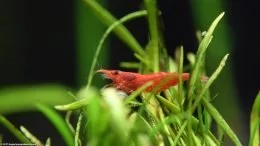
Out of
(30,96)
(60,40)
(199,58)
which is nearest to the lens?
(30,96)

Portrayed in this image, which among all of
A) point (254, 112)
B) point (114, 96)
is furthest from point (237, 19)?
point (114, 96)

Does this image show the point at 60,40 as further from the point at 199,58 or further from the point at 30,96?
the point at 30,96

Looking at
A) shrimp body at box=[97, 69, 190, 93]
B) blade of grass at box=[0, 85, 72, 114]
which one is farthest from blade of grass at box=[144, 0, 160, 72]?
blade of grass at box=[0, 85, 72, 114]

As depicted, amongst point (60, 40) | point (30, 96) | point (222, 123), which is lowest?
point (60, 40)

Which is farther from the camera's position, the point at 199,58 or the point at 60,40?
the point at 60,40

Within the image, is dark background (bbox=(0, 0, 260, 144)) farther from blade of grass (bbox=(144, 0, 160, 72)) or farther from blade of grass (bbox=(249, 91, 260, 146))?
blade of grass (bbox=(249, 91, 260, 146))

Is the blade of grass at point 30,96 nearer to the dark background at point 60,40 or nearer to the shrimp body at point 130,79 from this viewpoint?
the shrimp body at point 130,79

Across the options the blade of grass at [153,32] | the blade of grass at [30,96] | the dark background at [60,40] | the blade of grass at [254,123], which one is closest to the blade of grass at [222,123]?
the blade of grass at [254,123]

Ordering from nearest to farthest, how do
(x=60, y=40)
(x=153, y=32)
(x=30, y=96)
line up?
(x=30, y=96)
(x=153, y=32)
(x=60, y=40)

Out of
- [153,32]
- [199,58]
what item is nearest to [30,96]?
[199,58]

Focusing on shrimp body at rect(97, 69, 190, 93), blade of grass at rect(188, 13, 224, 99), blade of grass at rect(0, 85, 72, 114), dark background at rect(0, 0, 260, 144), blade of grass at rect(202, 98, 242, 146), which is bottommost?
dark background at rect(0, 0, 260, 144)
